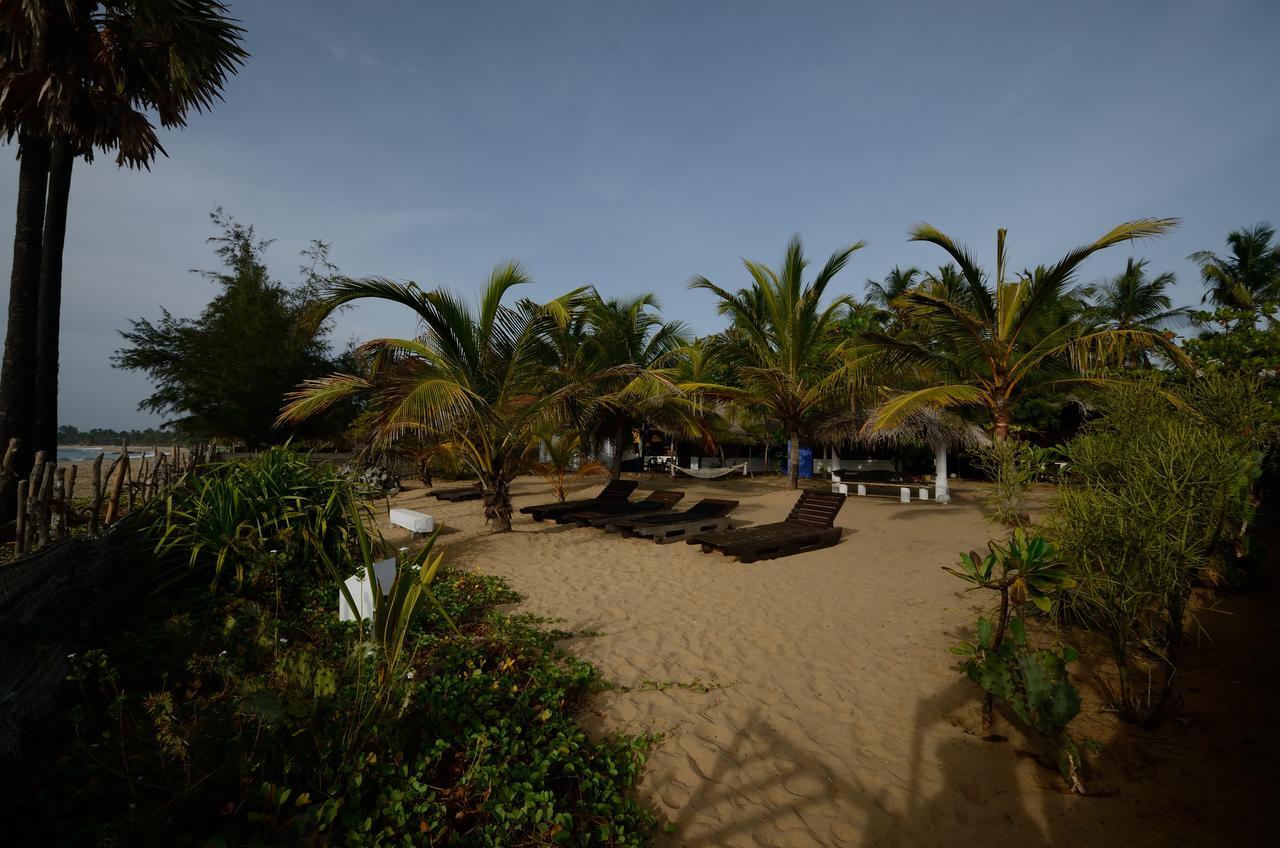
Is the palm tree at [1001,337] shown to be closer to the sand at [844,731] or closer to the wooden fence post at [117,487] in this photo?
the sand at [844,731]

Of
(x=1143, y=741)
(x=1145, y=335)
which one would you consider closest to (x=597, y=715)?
(x=1143, y=741)

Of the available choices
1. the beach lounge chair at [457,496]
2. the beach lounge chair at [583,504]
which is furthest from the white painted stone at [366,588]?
the beach lounge chair at [457,496]

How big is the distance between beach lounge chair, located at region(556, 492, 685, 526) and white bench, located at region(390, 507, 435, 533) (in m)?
2.37

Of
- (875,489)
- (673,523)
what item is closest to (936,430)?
(875,489)

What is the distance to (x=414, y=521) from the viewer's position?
822 cm

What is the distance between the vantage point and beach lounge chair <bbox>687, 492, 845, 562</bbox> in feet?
24.3

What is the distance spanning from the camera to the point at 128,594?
3.84 metres

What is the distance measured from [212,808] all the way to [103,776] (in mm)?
558

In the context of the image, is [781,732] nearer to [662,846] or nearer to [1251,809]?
[662,846]

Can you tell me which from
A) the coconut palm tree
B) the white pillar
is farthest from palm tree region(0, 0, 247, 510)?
the white pillar

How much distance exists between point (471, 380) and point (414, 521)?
2.25m

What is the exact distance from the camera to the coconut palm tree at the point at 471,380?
7066mm

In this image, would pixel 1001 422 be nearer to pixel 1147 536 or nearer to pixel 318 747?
pixel 1147 536

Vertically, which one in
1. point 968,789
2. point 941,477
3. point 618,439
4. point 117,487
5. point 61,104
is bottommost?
point 968,789
